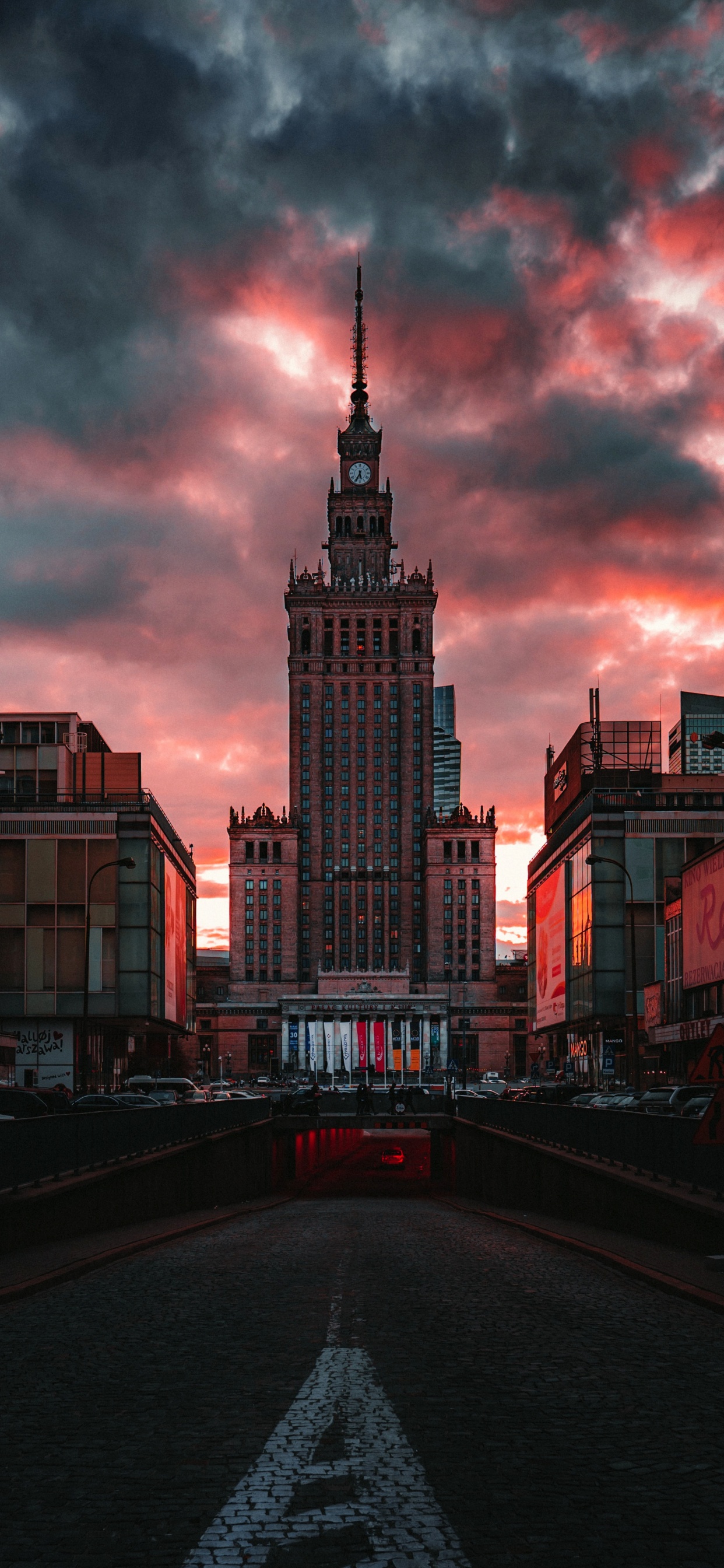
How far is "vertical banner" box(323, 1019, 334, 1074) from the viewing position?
583 feet

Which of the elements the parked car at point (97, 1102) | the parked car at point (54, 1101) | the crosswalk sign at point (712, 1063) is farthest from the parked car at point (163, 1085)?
the crosswalk sign at point (712, 1063)

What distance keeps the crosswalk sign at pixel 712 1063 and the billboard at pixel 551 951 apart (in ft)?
327

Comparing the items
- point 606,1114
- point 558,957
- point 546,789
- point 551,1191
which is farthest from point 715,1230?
point 546,789

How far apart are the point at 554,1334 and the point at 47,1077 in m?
78.4

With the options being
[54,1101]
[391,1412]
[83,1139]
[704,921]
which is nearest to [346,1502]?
[391,1412]

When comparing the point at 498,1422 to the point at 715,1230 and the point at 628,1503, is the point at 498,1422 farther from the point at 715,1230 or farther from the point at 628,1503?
the point at 715,1230

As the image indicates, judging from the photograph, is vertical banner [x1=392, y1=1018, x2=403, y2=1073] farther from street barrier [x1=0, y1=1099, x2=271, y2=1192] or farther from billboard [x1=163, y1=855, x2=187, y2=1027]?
street barrier [x1=0, y1=1099, x2=271, y2=1192]

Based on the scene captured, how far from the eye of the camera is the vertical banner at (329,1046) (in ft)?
583

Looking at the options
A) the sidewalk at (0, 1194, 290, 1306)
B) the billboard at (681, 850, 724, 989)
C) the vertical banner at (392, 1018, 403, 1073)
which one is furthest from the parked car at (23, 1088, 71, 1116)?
the vertical banner at (392, 1018, 403, 1073)

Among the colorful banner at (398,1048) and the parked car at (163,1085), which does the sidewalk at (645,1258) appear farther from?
the colorful banner at (398,1048)

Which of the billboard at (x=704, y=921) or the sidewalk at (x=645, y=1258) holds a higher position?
the billboard at (x=704, y=921)

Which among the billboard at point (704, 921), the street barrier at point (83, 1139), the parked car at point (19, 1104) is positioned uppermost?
the billboard at point (704, 921)

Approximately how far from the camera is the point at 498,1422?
895cm

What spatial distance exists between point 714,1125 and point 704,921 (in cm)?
5736
